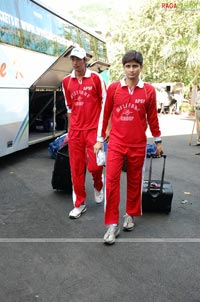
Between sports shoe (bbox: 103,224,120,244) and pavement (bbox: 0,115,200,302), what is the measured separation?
0.07m

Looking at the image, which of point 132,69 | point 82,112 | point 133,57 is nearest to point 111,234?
point 82,112

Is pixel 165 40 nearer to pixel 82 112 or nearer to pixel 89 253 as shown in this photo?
pixel 82 112

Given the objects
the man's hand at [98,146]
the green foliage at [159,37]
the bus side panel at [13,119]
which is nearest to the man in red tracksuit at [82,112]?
the man's hand at [98,146]

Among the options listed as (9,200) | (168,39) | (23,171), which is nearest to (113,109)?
(9,200)

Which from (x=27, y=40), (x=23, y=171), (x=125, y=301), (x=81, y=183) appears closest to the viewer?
(x=125, y=301)

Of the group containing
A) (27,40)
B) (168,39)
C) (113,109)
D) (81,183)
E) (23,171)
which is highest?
(168,39)

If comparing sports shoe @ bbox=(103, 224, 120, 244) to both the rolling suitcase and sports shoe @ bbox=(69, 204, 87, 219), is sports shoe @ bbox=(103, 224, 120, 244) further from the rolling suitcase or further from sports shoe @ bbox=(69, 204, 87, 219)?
the rolling suitcase

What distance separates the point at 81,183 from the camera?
518cm

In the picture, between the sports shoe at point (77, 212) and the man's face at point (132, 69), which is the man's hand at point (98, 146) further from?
the sports shoe at point (77, 212)

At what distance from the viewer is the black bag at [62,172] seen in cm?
586

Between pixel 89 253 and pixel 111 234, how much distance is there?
1.25ft

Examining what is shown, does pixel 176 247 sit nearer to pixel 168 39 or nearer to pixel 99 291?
pixel 99 291

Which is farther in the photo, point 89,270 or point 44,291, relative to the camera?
point 89,270

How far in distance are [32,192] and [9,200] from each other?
1.73ft
